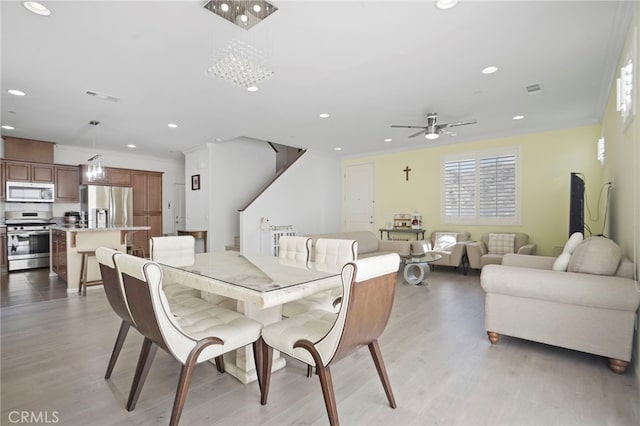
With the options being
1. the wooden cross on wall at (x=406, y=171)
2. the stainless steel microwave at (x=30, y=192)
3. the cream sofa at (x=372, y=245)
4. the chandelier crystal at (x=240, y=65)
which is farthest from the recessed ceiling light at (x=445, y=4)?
the stainless steel microwave at (x=30, y=192)

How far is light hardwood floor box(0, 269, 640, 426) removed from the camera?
1.79m

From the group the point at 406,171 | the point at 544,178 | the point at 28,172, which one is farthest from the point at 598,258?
the point at 28,172

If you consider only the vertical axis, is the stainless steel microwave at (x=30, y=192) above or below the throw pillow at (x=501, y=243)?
above

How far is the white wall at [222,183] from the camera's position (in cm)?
693

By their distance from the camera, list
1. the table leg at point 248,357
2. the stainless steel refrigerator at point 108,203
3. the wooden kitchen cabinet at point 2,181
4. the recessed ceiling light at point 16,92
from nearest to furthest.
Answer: the table leg at point 248,357 < the recessed ceiling light at point 16,92 < the wooden kitchen cabinet at point 2,181 < the stainless steel refrigerator at point 108,203

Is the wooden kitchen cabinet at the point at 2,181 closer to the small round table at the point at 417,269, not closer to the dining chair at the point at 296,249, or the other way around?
the dining chair at the point at 296,249

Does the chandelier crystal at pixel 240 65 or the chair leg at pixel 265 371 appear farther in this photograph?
the chandelier crystal at pixel 240 65

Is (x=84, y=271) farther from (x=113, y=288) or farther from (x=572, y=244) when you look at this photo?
(x=572, y=244)

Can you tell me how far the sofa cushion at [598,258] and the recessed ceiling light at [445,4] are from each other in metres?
2.16

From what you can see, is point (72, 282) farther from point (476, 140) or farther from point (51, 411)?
point (476, 140)

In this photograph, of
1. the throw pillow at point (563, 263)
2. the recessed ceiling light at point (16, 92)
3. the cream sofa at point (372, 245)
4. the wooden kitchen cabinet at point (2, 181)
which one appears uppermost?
the recessed ceiling light at point (16, 92)

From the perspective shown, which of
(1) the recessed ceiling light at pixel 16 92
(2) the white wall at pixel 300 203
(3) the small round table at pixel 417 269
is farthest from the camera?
(2) the white wall at pixel 300 203

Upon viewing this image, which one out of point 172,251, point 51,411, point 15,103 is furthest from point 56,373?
point 15,103

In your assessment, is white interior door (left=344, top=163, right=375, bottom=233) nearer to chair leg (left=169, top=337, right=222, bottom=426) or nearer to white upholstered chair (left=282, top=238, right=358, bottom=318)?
white upholstered chair (left=282, top=238, right=358, bottom=318)
